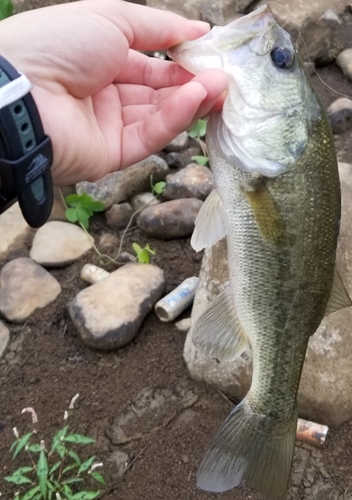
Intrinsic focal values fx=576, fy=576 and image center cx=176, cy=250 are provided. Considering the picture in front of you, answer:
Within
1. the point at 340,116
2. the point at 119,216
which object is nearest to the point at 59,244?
the point at 119,216

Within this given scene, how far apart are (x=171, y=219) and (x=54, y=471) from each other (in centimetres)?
157

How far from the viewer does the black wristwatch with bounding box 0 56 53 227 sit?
1343 mm

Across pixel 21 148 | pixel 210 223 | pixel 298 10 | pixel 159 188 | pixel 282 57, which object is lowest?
pixel 159 188

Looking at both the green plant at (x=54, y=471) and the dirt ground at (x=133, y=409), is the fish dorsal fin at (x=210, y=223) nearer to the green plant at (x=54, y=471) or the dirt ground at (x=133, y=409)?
the green plant at (x=54, y=471)

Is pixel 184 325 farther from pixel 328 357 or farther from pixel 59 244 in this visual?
pixel 59 244

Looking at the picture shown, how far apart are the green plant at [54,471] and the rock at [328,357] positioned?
72 cm

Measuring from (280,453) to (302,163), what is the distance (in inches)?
33.1

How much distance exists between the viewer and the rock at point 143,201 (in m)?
3.62

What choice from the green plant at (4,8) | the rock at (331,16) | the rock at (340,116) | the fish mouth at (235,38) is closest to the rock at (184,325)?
the fish mouth at (235,38)

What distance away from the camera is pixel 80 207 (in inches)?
136

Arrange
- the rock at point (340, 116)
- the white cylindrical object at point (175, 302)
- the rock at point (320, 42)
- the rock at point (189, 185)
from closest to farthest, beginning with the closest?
the white cylindrical object at point (175, 302) → the rock at point (189, 185) → the rock at point (340, 116) → the rock at point (320, 42)

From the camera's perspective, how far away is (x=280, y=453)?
1.67 meters

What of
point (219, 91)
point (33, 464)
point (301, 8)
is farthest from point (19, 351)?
point (301, 8)

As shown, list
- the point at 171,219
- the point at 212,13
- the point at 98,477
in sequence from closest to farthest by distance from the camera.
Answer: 1. the point at 98,477
2. the point at 171,219
3. the point at 212,13
